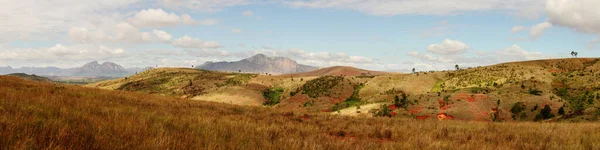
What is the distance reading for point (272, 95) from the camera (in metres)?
79.6

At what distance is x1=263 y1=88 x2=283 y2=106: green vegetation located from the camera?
72750 mm

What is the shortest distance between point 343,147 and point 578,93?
5905 cm

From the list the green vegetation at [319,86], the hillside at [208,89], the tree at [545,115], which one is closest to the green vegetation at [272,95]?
the hillside at [208,89]

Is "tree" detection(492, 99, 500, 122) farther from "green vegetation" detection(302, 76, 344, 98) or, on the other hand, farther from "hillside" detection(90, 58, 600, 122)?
"green vegetation" detection(302, 76, 344, 98)

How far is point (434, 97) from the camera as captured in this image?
49.2 meters

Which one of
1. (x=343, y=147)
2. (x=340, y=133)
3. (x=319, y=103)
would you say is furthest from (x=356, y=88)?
(x=343, y=147)

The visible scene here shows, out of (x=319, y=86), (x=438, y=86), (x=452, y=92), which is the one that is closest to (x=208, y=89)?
(x=319, y=86)

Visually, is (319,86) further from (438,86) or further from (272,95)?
(438,86)

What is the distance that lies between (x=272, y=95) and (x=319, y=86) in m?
11.0

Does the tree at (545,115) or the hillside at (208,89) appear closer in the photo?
the tree at (545,115)

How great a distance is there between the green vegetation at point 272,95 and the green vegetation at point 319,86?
6017mm

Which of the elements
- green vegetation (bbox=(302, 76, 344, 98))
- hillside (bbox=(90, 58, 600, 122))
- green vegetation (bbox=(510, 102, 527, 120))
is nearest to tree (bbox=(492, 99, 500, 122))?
hillside (bbox=(90, 58, 600, 122))

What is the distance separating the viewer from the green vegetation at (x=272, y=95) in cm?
7275

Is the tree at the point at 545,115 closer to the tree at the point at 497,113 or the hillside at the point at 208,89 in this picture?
the tree at the point at 497,113
